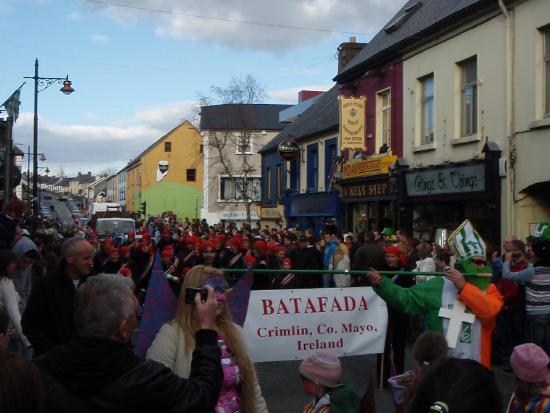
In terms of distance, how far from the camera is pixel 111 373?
2.86 m

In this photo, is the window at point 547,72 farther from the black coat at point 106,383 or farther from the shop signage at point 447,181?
the black coat at point 106,383

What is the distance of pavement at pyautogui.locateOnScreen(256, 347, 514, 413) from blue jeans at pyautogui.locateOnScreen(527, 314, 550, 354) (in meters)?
0.65

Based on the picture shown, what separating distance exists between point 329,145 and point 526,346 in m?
24.8

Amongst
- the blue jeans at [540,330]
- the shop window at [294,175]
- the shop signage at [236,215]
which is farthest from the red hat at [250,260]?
the shop signage at [236,215]

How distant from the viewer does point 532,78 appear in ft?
49.5

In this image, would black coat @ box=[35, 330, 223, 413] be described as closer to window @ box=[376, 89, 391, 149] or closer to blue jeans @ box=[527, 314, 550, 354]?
blue jeans @ box=[527, 314, 550, 354]

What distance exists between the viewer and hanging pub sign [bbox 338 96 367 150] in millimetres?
22984

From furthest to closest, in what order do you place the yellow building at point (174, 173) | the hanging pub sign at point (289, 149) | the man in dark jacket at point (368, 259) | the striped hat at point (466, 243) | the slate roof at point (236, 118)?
the yellow building at point (174, 173) → the slate roof at point (236, 118) → the hanging pub sign at point (289, 149) → the man in dark jacket at point (368, 259) → the striped hat at point (466, 243)

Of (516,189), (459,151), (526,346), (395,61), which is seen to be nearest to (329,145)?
(395,61)

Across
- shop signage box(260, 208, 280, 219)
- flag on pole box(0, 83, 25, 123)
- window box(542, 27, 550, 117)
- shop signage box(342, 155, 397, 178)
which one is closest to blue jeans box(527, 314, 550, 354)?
window box(542, 27, 550, 117)

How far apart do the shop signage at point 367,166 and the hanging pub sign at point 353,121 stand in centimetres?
63

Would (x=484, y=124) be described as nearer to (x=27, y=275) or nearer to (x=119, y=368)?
(x=27, y=275)

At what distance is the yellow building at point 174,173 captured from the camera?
7406cm

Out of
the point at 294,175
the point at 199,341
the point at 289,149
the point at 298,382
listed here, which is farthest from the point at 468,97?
the point at 294,175
